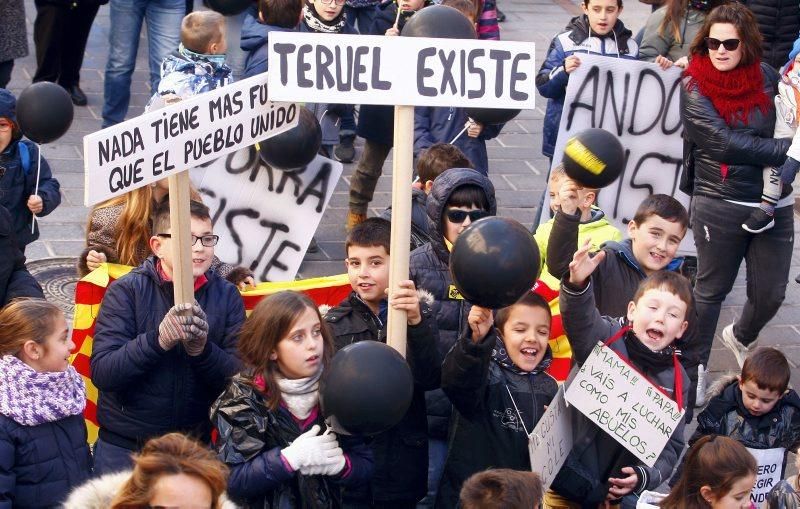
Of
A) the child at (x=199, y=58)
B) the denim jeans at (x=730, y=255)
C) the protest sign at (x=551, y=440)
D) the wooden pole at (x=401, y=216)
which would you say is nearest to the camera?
the wooden pole at (x=401, y=216)

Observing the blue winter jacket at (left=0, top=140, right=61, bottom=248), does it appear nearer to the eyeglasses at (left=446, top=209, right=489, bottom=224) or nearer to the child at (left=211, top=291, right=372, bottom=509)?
the eyeglasses at (left=446, top=209, right=489, bottom=224)

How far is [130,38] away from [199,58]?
2.21 meters

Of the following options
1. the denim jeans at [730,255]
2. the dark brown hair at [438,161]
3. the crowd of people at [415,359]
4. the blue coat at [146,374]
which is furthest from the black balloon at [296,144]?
the denim jeans at [730,255]

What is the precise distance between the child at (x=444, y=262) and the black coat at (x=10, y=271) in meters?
1.58

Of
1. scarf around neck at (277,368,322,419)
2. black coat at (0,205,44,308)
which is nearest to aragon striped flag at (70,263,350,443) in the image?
black coat at (0,205,44,308)

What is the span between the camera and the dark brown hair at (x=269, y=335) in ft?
13.5

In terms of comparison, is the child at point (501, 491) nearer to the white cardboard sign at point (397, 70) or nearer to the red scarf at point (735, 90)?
the white cardboard sign at point (397, 70)

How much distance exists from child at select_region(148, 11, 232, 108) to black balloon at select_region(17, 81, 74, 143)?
1.72 metres

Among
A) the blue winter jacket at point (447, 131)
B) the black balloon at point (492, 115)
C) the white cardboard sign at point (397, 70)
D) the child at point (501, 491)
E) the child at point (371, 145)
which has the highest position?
the white cardboard sign at point (397, 70)

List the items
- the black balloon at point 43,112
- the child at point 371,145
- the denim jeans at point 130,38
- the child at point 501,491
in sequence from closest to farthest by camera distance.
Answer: the child at point 501,491 < the black balloon at point 43,112 < the child at point 371,145 < the denim jeans at point 130,38

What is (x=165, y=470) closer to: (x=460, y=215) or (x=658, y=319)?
(x=658, y=319)

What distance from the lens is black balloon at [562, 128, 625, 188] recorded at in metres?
4.46

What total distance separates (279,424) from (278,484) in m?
0.18

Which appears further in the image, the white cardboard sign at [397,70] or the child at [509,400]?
the child at [509,400]
